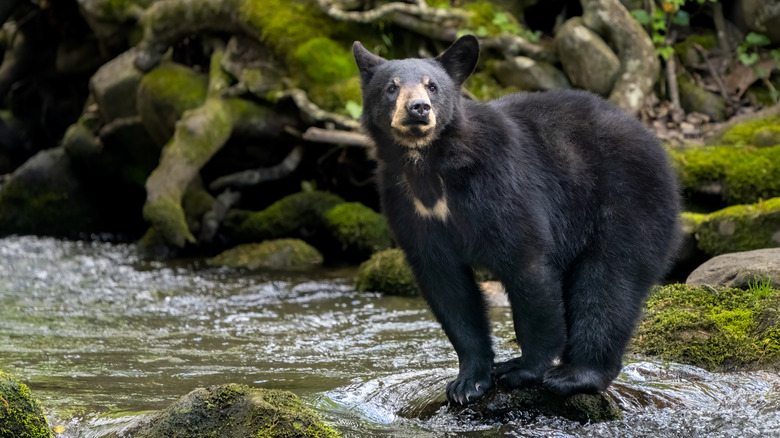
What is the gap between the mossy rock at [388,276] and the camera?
928 centimetres

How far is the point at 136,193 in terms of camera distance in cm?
1555

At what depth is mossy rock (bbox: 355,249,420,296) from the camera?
365 inches

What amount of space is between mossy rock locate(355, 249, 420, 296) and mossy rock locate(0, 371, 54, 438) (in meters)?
5.35

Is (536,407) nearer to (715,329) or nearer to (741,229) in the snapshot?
(715,329)

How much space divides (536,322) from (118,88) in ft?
36.6

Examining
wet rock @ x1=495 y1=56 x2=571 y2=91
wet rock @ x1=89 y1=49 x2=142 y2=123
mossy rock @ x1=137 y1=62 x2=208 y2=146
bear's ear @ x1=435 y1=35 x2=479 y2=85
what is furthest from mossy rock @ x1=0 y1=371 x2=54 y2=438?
wet rock @ x1=89 y1=49 x2=142 y2=123

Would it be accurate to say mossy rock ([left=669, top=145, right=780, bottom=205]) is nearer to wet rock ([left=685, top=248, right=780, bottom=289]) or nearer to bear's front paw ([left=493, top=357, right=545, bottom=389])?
wet rock ([left=685, top=248, right=780, bottom=289])

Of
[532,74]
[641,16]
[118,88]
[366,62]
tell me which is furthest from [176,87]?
[366,62]

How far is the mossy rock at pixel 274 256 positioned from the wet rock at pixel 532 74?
3.45 metres

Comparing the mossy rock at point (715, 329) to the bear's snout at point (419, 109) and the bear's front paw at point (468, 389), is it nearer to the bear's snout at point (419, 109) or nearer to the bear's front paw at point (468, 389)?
the bear's front paw at point (468, 389)

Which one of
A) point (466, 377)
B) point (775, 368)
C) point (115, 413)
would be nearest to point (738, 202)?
point (775, 368)

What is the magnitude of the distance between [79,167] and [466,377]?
1208 centimetres

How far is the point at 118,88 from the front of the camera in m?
14.2

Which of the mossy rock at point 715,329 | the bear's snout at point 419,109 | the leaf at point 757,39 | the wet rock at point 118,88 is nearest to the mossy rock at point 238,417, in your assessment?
the bear's snout at point 419,109
